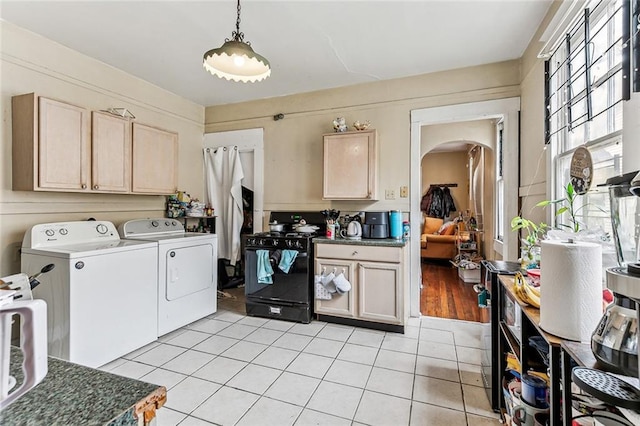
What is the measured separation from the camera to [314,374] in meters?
2.19

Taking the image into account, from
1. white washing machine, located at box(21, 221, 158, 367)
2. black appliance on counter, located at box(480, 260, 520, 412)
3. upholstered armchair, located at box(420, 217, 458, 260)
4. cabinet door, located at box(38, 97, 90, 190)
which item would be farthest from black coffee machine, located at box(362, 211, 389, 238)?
upholstered armchair, located at box(420, 217, 458, 260)

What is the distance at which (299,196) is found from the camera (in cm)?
385

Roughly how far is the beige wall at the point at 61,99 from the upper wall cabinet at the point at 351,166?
2094 mm

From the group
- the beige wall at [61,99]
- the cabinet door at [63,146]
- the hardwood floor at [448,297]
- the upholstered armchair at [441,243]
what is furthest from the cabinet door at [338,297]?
the upholstered armchair at [441,243]

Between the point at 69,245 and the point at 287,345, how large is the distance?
2.01 meters

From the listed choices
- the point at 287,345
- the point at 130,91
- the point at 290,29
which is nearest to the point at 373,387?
the point at 287,345

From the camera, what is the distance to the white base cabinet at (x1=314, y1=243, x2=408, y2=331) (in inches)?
113

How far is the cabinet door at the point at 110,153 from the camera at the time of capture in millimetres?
2781

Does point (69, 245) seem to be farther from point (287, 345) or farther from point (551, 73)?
point (551, 73)

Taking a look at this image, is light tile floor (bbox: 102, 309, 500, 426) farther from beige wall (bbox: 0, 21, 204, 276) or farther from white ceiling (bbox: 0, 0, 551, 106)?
white ceiling (bbox: 0, 0, 551, 106)

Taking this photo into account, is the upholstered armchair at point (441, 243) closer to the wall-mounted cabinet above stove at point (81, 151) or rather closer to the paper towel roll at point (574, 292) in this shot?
the wall-mounted cabinet above stove at point (81, 151)

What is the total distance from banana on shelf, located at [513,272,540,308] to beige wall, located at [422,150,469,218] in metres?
6.34

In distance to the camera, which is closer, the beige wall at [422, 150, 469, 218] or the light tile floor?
the light tile floor

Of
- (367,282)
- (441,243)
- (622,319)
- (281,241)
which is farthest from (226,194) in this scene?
(441,243)
